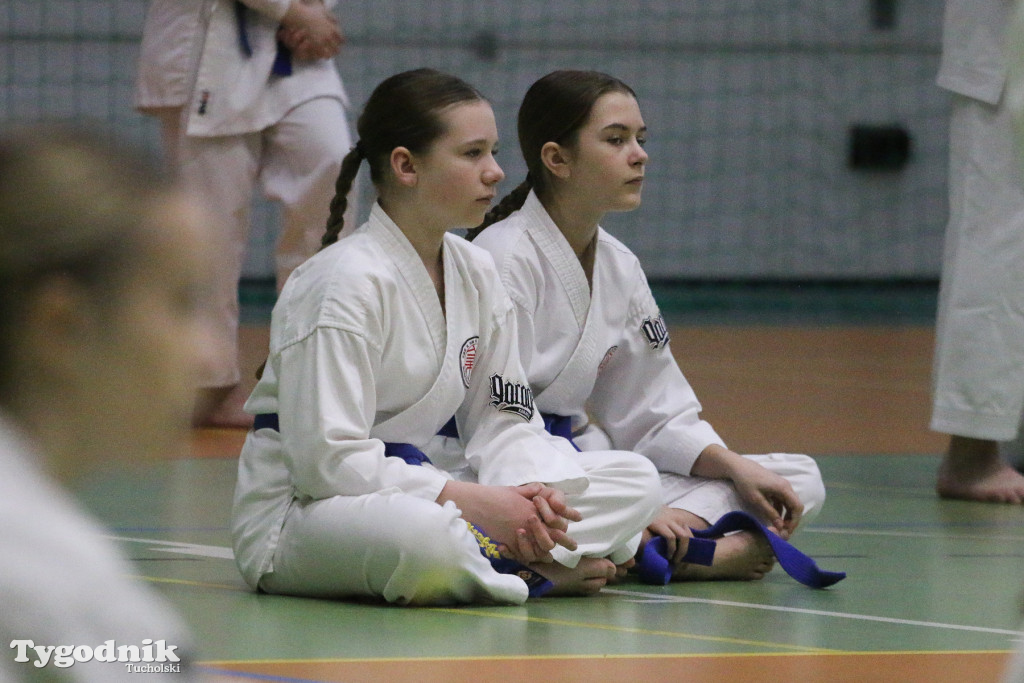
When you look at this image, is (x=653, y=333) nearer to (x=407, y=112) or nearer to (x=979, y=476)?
(x=407, y=112)

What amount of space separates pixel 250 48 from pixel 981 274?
2.03 metres

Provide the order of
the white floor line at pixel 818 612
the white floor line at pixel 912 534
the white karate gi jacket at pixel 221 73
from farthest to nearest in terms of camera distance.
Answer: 1. the white karate gi jacket at pixel 221 73
2. the white floor line at pixel 912 534
3. the white floor line at pixel 818 612

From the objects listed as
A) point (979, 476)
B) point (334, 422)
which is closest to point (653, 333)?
point (334, 422)

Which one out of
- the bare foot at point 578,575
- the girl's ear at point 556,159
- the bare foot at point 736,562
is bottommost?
the bare foot at point 736,562

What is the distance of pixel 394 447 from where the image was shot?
2594mm

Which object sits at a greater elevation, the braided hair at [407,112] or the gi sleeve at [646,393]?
the braided hair at [407,112]

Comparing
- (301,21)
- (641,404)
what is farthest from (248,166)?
(641,404)

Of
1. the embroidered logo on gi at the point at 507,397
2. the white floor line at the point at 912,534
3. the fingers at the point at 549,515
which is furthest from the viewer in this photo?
the white floor line at the point at 912,534

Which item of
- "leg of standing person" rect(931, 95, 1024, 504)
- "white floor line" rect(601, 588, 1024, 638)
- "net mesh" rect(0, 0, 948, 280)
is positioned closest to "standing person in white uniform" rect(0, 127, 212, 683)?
"white floor line" rect(601, 588, 1024, 638)

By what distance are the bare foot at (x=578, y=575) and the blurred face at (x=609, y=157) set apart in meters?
0.72

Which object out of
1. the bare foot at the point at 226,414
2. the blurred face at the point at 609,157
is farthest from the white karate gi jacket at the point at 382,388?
the bare foot at the point at 226,414

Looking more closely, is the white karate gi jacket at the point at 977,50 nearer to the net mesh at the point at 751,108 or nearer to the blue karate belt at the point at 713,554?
the blue karate belt at the point at 713,554

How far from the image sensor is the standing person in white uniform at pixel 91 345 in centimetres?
84

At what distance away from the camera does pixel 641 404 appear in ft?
10.2
